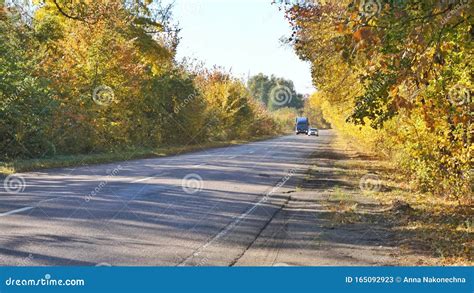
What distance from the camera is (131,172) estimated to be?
20141mm

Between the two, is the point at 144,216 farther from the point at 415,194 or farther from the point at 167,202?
the point at 415,194

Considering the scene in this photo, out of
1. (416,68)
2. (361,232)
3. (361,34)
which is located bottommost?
(361,232)

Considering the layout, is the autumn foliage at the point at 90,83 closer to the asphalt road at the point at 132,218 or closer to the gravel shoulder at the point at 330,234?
the asphalt road at the point at 132,218

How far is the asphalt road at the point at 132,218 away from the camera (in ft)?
24.4

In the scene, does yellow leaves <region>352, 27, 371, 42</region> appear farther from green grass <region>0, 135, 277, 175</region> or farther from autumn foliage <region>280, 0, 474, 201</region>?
green grass <region>0, 135, 277, 175</region>

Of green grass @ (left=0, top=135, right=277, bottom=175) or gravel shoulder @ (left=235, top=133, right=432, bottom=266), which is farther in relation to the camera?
green grass @ (left=0, top=135, right=277, bottom=175)

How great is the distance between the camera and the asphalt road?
7449mm

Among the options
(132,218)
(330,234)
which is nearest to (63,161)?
(132,218)

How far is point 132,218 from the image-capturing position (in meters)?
10.3

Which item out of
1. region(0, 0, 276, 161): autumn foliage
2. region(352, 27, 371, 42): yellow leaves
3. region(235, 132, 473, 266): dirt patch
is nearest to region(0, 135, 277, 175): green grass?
region(0, 0, 276, 161): autumn foliage

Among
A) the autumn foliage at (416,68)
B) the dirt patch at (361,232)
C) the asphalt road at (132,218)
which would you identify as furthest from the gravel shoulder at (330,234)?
the autumn foliage at (416,68)

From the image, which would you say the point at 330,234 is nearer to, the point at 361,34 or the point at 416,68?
the point at 416,68

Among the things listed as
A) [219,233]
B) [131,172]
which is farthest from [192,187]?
[219,233]

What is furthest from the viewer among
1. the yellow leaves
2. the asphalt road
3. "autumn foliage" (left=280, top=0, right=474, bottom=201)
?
the asphalt road
